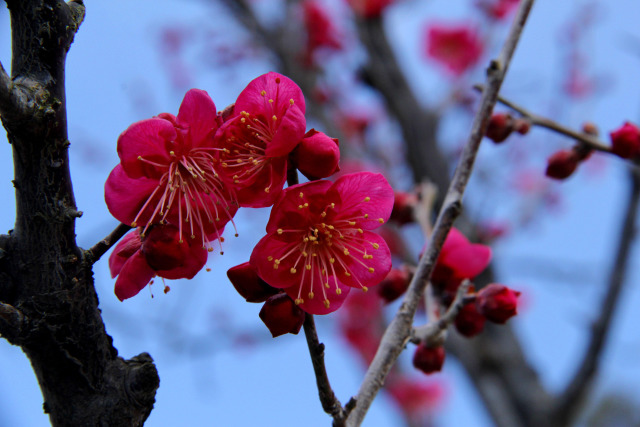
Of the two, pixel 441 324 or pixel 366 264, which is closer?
pixel 366 264

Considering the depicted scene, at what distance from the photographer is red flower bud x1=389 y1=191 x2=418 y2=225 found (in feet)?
5.44

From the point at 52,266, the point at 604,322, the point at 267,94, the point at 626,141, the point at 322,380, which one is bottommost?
the point at 322,380

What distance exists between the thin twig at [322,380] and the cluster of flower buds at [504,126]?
2.94 ft

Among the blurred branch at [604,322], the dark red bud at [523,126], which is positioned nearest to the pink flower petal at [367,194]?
the dark red bud at [523,126]

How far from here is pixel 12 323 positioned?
778 millimetres

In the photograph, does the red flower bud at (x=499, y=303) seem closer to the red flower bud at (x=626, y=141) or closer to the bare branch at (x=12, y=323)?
the red flower bud at (x=626, y=141)

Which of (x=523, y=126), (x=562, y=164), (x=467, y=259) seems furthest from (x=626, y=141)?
(x=467, y=259)

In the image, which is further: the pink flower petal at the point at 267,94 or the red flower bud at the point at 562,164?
the red flower bud at the point at 562,164

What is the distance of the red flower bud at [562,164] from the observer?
5.15 feet

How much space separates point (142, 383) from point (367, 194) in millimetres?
505

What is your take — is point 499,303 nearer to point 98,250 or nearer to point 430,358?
point 430,358

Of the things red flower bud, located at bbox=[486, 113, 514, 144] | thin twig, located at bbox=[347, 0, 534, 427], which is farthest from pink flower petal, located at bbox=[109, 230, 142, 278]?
red flower bud, located at bbox=[486, 113, 514, 144]

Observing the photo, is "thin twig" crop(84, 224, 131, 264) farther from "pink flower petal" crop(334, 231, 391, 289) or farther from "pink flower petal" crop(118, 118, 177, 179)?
"pink flower petal" crop(334, 231, 391, 289)

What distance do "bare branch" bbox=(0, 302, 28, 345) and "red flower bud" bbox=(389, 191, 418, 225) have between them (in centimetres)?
107
